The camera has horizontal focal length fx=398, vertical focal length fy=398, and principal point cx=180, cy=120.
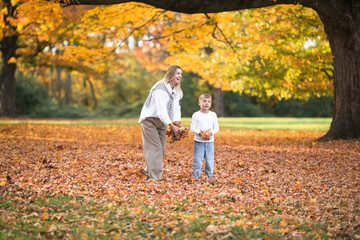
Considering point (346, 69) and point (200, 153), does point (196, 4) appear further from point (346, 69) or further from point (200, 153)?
point (346, 69)

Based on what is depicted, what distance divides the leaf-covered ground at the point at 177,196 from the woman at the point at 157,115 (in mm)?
364

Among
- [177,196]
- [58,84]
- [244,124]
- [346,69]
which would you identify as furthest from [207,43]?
[58,84]

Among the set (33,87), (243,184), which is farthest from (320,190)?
(33,87)

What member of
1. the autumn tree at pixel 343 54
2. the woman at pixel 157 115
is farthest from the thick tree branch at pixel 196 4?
the woman at pixel 157 115

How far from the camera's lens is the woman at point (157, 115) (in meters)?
6.62

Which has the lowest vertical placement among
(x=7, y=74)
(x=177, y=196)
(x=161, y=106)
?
(x=177, y=196)

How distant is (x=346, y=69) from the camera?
462 inches

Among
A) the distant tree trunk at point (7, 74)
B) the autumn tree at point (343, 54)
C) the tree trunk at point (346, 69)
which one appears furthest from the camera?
the distant tree trunk at point (7, 74)

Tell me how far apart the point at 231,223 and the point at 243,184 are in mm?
2319

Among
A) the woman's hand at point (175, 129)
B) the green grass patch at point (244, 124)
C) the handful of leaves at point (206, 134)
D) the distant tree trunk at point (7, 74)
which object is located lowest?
the green grass patch at point (244, 124)

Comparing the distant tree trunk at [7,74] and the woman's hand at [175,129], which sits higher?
the distant tree trunk at [7,74]

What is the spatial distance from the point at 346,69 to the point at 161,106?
7505 millimetres

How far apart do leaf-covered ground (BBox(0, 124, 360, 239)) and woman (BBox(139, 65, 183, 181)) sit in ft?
1.19

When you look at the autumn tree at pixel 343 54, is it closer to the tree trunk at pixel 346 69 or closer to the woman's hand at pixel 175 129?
the tree trunk at pixel 346 69
